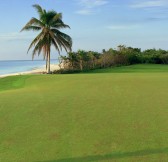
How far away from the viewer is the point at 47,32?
31531mm

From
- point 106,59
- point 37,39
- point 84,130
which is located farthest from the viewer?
point 106,59

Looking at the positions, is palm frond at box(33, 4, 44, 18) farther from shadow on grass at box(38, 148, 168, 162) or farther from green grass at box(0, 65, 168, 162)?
shadow on grass at box(38, 148, 168, 162)

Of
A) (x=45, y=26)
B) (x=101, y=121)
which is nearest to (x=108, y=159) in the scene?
(x=101, y=121)

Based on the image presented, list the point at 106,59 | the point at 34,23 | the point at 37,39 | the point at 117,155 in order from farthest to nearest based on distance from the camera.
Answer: the point at 106,59 < the point at 37,39 < the point at 34,23 < the point at 117,155

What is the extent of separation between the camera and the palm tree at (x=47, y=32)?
103 feet

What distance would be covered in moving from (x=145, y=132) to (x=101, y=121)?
1155 millimetres

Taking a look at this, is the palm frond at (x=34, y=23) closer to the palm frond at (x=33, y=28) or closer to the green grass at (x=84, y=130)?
the palm frond at (x=33, y=28)

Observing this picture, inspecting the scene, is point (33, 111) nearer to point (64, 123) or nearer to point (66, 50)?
point (64, 123)

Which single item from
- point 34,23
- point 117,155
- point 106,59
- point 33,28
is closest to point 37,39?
point 33,28

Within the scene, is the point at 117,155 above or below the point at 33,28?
below

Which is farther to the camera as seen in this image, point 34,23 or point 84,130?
point 34,23

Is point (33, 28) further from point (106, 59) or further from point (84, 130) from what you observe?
point (84, 130)

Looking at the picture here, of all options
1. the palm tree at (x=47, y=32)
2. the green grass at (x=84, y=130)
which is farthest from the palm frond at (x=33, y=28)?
the green grass at (x=84, y=130)

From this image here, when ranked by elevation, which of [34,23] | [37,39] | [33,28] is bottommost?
[37,39]
